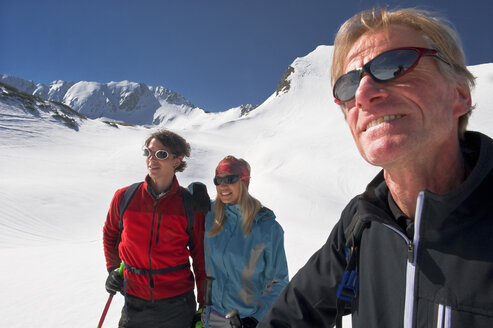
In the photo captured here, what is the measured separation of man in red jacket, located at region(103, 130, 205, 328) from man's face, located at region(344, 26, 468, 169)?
7.08 ft

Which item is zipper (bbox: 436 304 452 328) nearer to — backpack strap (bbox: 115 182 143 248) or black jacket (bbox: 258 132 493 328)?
black jacket (bbox: 258 132 493 328)

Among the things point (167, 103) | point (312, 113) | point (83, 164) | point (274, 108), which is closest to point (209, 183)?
point (83, 164)

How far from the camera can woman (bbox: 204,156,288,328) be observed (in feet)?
7.58

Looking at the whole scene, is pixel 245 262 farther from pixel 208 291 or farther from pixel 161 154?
pixel 161 154

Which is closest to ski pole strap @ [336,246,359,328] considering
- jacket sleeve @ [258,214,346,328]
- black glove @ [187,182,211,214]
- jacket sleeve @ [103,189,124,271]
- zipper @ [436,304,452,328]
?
jacket sleeve @ [258,214,346,328]

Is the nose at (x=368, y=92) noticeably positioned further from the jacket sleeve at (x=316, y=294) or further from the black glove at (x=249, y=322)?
the black glove at (x=249, y=322)

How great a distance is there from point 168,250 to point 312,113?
118ft

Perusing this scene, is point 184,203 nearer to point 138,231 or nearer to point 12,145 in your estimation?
point 138,231

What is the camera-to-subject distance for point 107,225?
3016mm

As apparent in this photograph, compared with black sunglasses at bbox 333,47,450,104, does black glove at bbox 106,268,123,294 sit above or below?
below

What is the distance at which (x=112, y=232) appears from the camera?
3.03m

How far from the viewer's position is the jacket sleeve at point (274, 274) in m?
2.25

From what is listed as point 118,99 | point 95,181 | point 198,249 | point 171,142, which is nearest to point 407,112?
point 198,249

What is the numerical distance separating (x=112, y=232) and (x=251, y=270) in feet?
5.96
